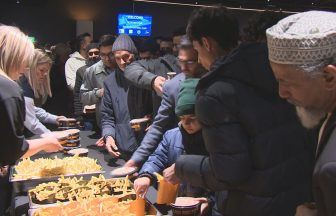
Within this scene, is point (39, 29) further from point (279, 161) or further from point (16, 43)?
point (279, 161)

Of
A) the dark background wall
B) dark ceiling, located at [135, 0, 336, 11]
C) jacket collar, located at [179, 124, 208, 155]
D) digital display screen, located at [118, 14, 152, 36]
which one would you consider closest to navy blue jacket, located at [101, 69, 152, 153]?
jacket collar, located at [179, 124, 208, 155]

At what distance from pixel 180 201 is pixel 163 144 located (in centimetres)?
60

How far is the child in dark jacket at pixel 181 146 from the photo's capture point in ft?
6.11

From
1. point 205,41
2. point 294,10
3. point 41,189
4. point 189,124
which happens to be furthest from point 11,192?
point 294,10

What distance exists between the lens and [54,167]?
2486 millimetres

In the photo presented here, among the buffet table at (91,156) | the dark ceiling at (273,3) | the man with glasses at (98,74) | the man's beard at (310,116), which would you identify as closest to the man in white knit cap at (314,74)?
the man's beard at (310,116)

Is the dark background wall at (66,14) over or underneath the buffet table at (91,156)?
over

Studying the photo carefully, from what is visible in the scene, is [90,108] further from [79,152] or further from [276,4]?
[276,4]

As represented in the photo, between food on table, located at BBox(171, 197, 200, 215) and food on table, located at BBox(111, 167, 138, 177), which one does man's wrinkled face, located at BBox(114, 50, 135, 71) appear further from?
food on table, located at BBox(171, 197, 200, 215)

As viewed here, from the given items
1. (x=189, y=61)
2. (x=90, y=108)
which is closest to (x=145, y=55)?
(x=90, y=108)

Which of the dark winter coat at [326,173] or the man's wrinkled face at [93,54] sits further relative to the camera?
the man's wrinkled face at [93,54]

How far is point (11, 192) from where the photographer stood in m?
2.54

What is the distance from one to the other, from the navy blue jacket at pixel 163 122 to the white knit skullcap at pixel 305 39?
1.34m

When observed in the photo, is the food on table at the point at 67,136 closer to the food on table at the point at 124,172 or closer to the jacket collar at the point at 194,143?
the food on table at the point at 124,172
